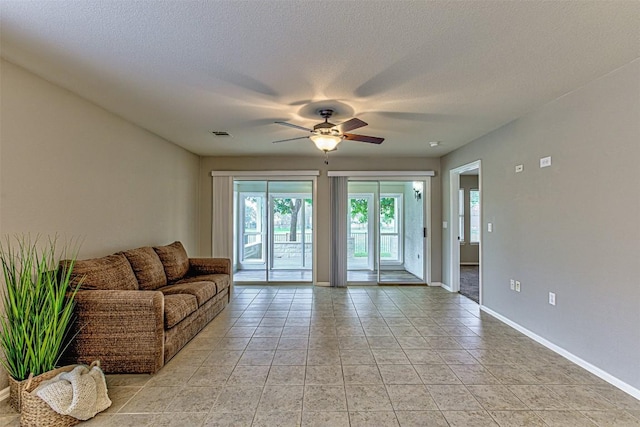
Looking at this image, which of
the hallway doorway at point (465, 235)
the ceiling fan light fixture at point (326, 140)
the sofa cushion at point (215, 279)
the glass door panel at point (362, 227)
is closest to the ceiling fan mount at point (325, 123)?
the ceiling fan light fixture at point (326, 140)

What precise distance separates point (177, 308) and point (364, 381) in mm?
1811

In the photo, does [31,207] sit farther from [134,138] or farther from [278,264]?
[278,264]

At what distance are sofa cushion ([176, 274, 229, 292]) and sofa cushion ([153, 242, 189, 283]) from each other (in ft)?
0.32

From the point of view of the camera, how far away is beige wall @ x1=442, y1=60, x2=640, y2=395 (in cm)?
241

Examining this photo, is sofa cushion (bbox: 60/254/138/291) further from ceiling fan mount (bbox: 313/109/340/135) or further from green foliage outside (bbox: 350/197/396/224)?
green foliage outside (bbox: 350/197/396/224)

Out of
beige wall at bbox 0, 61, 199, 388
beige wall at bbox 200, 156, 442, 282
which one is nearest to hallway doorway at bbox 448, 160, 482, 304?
beige wall at bbox 200, 156, 442, 282

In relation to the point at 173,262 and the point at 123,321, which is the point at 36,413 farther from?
the point at 173,262

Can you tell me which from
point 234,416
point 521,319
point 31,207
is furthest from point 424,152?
point 31,207

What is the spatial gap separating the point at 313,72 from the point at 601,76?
2.38 m

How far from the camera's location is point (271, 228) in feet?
21.0

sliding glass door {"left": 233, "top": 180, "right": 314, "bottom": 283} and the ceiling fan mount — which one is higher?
the ceiling fan mount

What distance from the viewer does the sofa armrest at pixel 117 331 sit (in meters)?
2.61

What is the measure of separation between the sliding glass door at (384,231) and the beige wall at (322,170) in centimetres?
28

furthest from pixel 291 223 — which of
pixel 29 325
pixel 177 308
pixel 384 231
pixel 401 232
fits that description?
pixel 29 325
